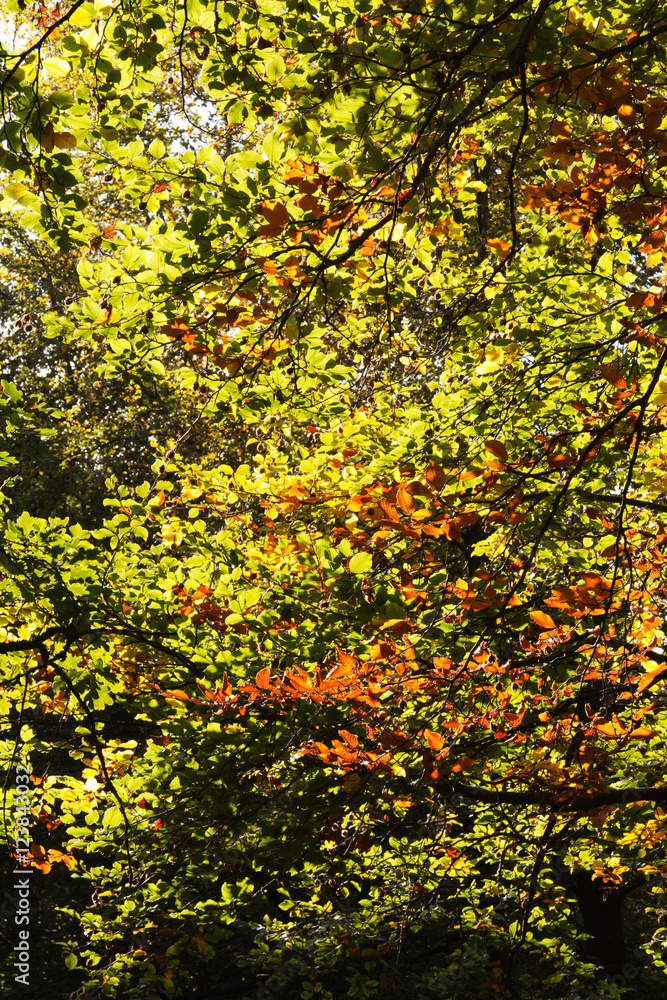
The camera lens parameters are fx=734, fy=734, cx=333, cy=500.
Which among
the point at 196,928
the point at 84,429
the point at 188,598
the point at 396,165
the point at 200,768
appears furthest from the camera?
the point at 84,429

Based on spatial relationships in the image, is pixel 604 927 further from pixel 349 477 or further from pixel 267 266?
pixel 267 266

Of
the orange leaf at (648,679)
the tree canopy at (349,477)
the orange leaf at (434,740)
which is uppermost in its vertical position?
the tree canopy at (349,477)

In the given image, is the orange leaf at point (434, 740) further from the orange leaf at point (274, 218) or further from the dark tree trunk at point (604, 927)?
the dark tree trunk at point (604, 927)

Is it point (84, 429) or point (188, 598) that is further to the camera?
point (84, 429)

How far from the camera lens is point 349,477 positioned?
198 inches

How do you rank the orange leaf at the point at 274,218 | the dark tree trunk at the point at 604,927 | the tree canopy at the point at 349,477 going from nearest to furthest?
the orange leaf at the point at 274,218 → the tree canopy at the point at 349,477 → the dark tree trunk at the point at 604,927

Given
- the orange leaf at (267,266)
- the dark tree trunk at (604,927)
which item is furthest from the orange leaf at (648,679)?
the dark tree trunk at (604,927)

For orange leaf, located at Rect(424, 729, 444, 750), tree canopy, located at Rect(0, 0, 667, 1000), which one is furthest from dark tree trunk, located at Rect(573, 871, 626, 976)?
orange leaf, located at Rect(424, 729, 444, 750)

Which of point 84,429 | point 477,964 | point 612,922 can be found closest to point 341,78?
point 477,964

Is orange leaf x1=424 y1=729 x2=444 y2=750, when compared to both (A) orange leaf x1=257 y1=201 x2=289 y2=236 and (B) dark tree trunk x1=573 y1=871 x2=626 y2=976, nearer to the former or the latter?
(A) orange leaf x1=257 y1=201 x2=289 y2=236

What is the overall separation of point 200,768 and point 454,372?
282 cm

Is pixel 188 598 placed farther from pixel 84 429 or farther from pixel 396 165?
pixel 84 429

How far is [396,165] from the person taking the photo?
290 centimetres

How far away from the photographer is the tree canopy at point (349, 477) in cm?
295
